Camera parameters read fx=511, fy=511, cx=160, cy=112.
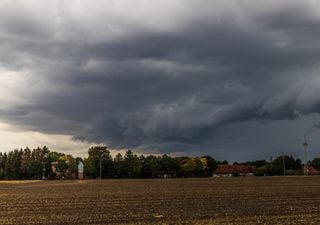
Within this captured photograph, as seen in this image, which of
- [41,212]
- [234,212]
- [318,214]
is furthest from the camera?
[41,212]

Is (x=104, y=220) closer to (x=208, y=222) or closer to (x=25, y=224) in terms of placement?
(x=25, y=224)

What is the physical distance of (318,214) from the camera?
1375 inches

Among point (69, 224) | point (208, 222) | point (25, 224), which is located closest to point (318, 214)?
point (208, 222)

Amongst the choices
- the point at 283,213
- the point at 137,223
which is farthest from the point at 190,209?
the point at 137,223

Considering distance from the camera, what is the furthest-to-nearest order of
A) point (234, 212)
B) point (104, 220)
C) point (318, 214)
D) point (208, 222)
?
point (234, 212) < point (318, 214) < point (104, 220) < point (208, 222)

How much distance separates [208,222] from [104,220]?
691cm

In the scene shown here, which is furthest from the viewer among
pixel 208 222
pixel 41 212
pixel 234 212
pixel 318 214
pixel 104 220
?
pixel 41 212

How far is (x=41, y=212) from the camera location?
40.1 metres

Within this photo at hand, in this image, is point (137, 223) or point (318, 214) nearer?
point (137, 223)

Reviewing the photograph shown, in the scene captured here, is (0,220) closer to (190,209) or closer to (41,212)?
(41,212)

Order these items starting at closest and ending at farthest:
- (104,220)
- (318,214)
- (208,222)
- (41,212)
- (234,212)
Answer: (208,222)
(104,220)
(318,214)
(234,212)
(41,212)

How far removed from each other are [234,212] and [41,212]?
49.3 feet

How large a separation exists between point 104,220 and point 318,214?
14.6 metres

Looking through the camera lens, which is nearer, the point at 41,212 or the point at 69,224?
the point at 69,224
